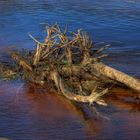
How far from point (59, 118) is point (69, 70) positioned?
185 centimetres

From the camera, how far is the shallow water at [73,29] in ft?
30.9

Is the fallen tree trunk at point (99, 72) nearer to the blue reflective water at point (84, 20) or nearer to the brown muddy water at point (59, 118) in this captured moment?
the brown muddy water at point (59, 118)

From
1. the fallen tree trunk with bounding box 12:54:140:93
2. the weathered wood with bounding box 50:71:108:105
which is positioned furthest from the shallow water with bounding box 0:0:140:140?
the fallen tree trunk with bounding box 12:54:140:93

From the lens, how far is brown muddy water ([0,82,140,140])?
9.20 meters

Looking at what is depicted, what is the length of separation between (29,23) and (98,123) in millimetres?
10335

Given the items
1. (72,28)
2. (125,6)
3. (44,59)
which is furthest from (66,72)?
Answer: (125,6)

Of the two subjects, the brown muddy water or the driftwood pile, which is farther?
the driftwood pile

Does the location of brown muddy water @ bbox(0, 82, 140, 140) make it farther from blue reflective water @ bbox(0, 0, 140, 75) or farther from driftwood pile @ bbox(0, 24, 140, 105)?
blue reflective water @ bbox(0, 0, 140, 75)

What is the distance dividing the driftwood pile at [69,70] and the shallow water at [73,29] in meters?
0.37

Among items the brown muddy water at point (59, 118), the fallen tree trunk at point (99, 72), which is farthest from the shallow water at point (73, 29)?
the fallen tree trunk at point (99, 72)

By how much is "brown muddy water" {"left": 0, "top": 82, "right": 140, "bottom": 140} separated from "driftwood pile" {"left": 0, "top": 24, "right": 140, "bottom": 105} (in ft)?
1.05

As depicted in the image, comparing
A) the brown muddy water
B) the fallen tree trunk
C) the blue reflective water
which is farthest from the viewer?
the blue reflective water

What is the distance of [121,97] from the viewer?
1114cm

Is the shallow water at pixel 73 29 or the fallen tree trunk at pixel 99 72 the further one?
the fallen tree trunk at pixel 99 72
